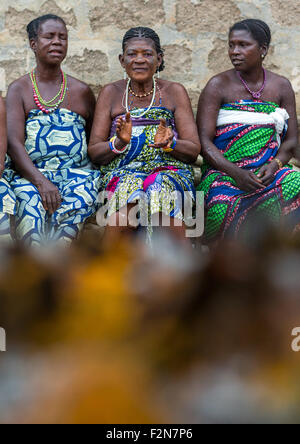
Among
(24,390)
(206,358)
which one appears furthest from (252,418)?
(24,390)

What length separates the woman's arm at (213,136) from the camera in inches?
136

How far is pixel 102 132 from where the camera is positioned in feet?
11.6

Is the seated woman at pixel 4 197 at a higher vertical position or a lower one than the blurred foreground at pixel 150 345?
higher

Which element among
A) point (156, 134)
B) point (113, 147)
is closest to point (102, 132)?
point (113, 147)

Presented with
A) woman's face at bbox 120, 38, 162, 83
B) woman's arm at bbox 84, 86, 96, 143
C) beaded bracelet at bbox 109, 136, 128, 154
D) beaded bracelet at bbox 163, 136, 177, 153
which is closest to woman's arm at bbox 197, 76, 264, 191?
beaded bracelet at bbox 163, 136, 177, 153

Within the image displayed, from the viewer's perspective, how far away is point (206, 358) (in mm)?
431

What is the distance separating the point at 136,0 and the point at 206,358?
4356 millimetres

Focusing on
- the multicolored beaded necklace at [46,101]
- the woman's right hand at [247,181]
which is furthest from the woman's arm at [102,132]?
the woman's right hand at [247,181]

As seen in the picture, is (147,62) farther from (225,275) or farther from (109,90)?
(225,275)

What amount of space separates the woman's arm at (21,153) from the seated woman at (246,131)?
905 mm

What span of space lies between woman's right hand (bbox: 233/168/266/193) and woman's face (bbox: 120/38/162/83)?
2.67ft

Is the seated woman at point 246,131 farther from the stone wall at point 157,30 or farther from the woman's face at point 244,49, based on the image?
the stone wall at point 157,30

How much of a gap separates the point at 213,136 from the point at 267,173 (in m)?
0.44

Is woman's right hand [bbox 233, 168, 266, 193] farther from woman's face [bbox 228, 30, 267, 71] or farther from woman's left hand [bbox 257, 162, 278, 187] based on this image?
woman's face [bbox 228, 30, 267, 71]
